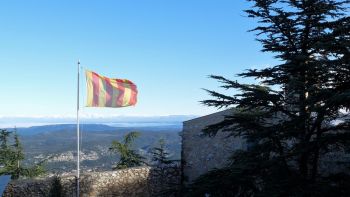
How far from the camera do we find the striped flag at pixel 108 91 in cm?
1805

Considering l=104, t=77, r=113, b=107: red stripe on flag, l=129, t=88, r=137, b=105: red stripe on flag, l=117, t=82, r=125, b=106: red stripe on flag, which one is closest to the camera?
l=104, t=77, r=113, b=107: red stripe on flag

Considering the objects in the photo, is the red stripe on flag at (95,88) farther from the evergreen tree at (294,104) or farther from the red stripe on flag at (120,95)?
the evergreen tree at (294,104)

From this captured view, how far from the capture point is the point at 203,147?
23.0 meters

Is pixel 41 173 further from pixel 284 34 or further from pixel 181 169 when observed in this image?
pixel 284 34

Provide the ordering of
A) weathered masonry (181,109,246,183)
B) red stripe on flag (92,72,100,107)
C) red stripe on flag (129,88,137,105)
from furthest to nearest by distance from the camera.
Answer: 1. weathered masonry (181,109,246,183)
2. red stripe on flag (129,88,137,105)
3. red stripe on flag (92,72,100,107)

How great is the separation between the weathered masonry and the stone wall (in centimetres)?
74

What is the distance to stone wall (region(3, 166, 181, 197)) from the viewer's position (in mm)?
20250

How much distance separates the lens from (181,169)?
77.9 ft

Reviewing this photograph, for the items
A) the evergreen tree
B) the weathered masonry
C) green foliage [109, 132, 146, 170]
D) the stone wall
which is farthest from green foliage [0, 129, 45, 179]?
the evergreen tree

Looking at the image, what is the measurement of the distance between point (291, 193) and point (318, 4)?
5136 millimetres

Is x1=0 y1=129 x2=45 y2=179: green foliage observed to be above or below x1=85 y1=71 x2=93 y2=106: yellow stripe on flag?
below

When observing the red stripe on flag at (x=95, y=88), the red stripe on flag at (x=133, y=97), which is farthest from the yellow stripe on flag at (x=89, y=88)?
the red stripe on flag at (x=133, y=97)

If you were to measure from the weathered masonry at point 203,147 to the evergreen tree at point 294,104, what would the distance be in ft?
29.2

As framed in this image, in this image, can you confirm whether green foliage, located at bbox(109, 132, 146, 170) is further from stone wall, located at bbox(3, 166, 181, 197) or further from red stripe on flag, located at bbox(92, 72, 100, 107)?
red stripe on flag, located at bbox(92, 72, 100, 107)
